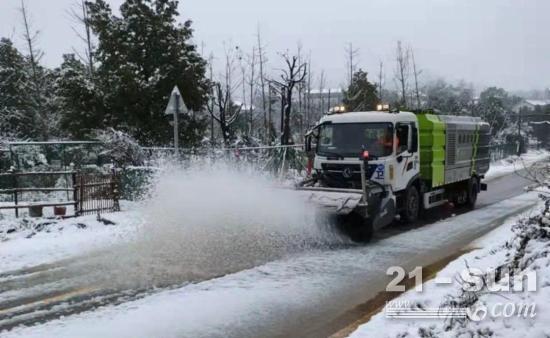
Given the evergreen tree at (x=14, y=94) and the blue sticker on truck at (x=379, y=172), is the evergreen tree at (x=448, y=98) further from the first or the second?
the evergreen tree at (x=14, y=94)

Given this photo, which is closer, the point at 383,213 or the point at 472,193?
the point at 383,213

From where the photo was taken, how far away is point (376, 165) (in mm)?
11844

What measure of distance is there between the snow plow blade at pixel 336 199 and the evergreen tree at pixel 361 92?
2531 cm

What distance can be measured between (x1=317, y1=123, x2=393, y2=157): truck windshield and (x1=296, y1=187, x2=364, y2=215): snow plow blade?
55.3 inches

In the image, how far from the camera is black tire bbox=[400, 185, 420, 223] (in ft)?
43.0

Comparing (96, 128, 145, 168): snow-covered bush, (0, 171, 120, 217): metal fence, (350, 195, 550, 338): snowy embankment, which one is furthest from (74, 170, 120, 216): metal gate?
(350, 195, 550, 338): snowy embankment

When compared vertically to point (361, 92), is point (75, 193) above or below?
below

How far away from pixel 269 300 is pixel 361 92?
31779mm

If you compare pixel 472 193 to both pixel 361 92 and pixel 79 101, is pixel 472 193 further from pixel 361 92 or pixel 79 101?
pixel 361 92

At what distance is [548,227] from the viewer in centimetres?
598

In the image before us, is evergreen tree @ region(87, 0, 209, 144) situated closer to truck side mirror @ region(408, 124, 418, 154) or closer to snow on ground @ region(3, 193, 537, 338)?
truck side mirror @ region(408, 124, 418, 154)

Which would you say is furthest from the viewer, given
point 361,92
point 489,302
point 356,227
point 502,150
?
point 502,150

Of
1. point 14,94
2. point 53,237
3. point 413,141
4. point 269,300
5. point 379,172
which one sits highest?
point 14,94

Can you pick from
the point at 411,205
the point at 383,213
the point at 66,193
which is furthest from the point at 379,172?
the point at 66,193
